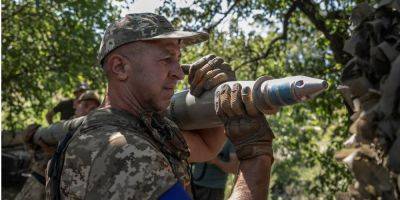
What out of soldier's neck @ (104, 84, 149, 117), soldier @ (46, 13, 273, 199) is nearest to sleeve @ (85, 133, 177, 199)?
soldier @ (46, 13, 273, 199)

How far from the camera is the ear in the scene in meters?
2.90

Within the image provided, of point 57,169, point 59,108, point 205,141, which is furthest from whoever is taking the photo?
point 59,108

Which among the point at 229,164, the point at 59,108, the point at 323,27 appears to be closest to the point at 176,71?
the point at 229,164

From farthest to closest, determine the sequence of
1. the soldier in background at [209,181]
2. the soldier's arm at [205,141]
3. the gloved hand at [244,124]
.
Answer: the soldier in background at [209,181]
the soldier's arm at [205,141]
the gloved hand at [244,124]

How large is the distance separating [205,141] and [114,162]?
4.33 ft

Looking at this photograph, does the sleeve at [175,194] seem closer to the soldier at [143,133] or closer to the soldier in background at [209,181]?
the soldier at [143,133]

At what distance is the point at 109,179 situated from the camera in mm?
2486

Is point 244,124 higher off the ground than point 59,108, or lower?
higher

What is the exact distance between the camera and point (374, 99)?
1998 millimetres

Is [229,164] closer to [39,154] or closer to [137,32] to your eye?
[39,154]

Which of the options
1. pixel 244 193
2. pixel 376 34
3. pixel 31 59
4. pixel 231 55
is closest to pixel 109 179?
pixel 244 193

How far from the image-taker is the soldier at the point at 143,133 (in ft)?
8.21

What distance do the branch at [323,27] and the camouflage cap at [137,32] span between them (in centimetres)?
431

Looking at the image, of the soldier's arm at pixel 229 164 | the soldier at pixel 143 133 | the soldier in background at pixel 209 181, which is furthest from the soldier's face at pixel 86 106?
the soldier at pixel 143 133
